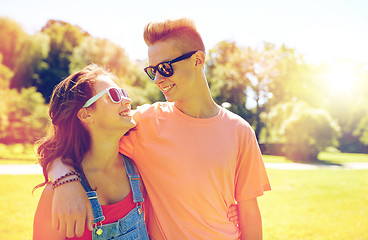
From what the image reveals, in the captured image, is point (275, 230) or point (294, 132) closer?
point (275, 230)

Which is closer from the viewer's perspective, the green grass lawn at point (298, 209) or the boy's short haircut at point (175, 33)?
the boy's short haircut at point (175, 33)

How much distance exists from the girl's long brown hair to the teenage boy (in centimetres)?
41

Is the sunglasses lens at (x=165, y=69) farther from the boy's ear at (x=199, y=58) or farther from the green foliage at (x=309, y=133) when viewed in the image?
the green foliage at (x=309, y=133)

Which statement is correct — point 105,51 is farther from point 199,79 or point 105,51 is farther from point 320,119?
point 199,79

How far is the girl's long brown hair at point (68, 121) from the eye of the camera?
7.76 feet

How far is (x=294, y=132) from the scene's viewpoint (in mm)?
22188

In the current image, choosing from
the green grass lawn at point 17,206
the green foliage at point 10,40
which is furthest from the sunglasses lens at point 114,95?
the green foliage at point 10,40

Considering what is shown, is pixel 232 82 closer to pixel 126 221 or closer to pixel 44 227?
pixel 126 221

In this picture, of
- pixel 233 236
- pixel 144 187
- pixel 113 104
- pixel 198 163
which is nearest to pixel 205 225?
pixel 233 236

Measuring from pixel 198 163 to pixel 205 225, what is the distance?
464 millimetres

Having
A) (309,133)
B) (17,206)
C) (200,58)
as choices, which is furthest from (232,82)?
(200,58)

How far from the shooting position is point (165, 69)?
2.48m

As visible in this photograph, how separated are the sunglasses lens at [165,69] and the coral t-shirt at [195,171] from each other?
12.7 inches

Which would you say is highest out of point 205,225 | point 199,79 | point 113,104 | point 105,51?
point 105,51
